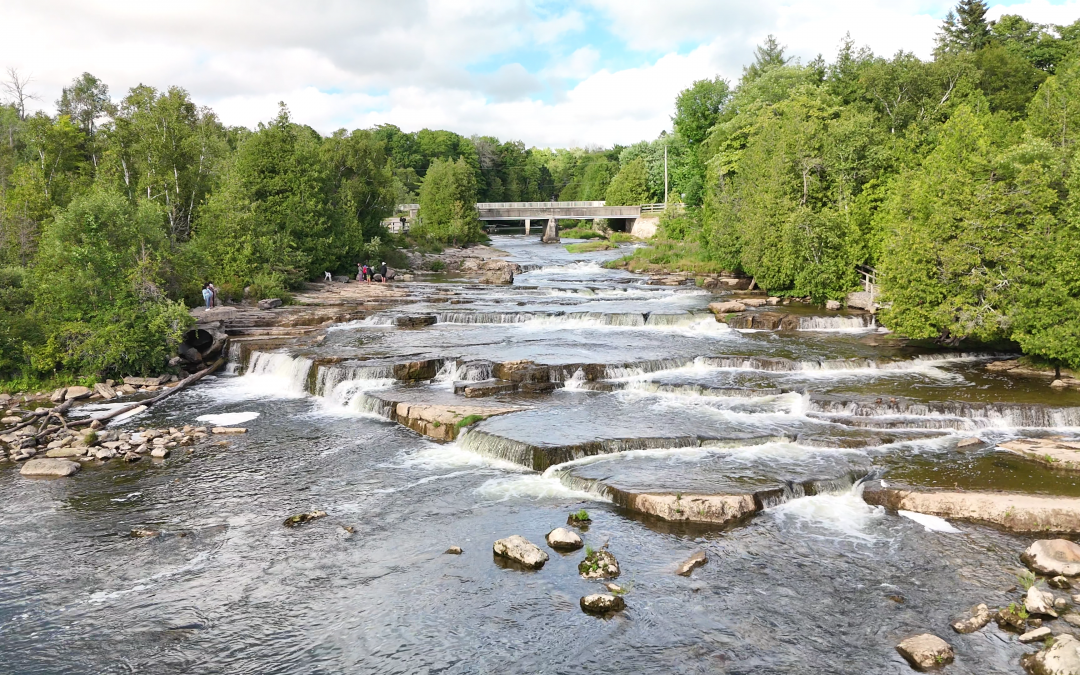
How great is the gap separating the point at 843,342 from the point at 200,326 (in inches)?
1163

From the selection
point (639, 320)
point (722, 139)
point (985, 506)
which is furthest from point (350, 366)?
point (722, 139)

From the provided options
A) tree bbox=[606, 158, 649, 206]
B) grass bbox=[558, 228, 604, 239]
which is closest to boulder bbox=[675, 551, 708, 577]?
grass bbox=[558, 228, 604, 239]

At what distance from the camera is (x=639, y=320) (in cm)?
3778

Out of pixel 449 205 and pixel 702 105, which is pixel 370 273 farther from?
pixel 702 105

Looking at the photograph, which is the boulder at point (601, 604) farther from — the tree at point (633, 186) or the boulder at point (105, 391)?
the tree at point (633, 186)

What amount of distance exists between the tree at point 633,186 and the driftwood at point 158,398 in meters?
89.9

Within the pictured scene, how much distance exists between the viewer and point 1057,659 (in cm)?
1030

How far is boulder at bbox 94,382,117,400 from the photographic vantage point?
2689 centimetres

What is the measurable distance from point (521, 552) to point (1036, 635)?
8.68 meters

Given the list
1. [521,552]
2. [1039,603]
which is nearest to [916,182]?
[1039,603]

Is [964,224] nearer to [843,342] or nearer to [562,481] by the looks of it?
[843,342]

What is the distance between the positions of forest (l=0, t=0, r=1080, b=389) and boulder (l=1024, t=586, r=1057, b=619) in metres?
14.9

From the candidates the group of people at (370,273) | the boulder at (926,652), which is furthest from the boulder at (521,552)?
the group of people at (370,273)

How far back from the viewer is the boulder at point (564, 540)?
14539mm
